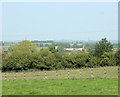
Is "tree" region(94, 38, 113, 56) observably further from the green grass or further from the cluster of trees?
the green grass

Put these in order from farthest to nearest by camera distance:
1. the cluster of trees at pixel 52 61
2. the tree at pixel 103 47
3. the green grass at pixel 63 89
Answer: the tree at pixel 103 47
the cluster of trees at pixel 52 61
the green grass at pixel 63 89

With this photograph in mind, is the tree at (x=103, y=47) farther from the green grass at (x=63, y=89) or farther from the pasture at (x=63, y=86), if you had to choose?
the green grass at (x=63, y=89)

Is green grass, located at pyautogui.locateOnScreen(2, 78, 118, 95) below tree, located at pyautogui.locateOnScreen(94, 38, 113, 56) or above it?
below

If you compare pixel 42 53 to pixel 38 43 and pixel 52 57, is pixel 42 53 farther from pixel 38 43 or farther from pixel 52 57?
pixel 38 43

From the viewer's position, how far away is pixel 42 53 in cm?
3244

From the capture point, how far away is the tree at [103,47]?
34450 millimetres

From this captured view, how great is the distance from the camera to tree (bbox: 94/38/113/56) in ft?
113

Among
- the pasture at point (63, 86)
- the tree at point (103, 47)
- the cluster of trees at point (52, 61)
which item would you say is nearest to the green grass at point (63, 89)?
the pasture at point (63, 86)

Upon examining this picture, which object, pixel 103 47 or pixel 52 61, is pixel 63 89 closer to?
pixel 52 61

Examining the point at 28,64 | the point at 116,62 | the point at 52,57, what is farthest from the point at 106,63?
the point at 28,64

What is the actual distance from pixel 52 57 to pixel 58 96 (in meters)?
22.5

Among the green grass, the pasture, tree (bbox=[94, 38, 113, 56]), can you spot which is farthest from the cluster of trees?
the green grass

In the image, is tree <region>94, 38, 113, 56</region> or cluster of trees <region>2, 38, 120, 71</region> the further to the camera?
tree <region>94, 38, 113, 56</region>

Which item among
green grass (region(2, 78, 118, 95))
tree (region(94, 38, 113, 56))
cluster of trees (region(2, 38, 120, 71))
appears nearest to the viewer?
green grass (region(2, 78, 118, 95))
